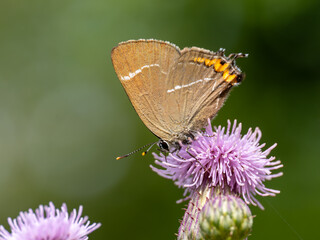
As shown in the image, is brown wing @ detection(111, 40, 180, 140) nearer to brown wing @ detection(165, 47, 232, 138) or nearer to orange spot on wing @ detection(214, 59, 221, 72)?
brown wing @ detection(165, 47, 232, 138)

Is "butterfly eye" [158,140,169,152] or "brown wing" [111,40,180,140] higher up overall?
"brown wing" [111,40,180,140]

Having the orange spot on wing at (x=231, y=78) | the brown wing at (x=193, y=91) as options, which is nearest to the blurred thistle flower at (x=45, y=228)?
the brown wing at (x=193, y=91)

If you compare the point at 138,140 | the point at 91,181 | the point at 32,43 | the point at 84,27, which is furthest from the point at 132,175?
the point at 32,43

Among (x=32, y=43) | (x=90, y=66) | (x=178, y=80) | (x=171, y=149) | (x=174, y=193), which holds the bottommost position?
(x=171, y=149)

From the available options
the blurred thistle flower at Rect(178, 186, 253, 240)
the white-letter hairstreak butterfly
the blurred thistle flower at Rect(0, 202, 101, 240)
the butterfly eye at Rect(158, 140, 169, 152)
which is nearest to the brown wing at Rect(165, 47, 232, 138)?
the white-letter hairstreak butterfly

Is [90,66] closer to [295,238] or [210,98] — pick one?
[295,238]

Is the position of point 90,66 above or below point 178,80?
above
